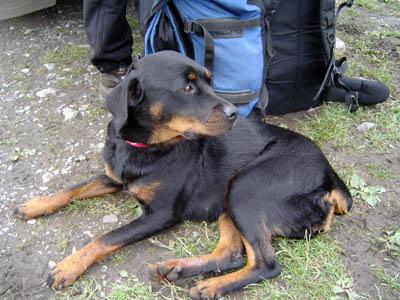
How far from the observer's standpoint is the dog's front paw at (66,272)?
232cm

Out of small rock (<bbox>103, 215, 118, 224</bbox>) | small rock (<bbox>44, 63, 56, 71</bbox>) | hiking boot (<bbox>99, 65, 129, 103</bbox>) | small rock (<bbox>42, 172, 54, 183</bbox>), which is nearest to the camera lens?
small rock (<bbox>103, 215, 118, 224</bbox>)

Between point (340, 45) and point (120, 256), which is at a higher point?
point (340, 45)

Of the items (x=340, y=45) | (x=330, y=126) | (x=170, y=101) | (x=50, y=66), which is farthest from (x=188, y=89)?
(x=340, y=45)

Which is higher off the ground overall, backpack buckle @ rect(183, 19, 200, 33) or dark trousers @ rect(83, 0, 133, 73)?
backpack buckle @ rect(183, 19, 200, 33)

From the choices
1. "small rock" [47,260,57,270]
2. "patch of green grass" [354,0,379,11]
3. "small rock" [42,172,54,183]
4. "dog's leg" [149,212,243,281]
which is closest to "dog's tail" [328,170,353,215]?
"dog's leg" [149,212,243,281]

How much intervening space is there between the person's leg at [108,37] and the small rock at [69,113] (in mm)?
358

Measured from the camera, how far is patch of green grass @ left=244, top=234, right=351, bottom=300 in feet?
7.64

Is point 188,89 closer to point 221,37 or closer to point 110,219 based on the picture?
point 221,37

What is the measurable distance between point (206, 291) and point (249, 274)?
0.32 m

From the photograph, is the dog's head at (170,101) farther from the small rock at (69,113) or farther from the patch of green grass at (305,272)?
the small rock at (69,113)

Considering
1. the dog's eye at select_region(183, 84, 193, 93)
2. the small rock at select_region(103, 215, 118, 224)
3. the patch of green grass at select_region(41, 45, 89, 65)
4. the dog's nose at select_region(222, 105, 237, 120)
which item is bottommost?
the small rock at select_region(103, 215, 118, 224)

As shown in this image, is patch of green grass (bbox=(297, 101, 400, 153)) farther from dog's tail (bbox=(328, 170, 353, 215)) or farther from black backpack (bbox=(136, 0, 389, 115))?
dog's tail (bbox=(328, 170, 353, 215))

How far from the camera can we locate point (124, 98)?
88.6 inches

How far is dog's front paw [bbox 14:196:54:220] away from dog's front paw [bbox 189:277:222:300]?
1346 mm
